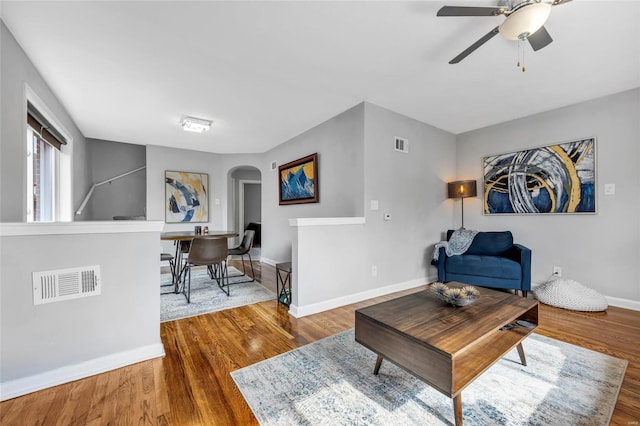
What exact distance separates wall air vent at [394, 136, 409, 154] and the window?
3908 mm

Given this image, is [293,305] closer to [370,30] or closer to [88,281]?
[88,281]

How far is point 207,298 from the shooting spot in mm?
3209

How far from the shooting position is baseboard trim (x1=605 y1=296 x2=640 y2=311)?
2.78 m

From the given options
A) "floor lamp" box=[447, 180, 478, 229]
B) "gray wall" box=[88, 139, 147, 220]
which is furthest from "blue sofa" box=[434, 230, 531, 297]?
"gray wall" box=[88, 139, 147, 220]

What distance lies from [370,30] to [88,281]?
8.63ft

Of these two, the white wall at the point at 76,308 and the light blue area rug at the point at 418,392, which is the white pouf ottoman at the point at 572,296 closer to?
the light blue area rug at the point at 418,392

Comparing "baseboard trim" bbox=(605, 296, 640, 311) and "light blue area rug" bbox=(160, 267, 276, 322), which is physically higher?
"baseboard trim" bbox=(605, 296, 640, 311)

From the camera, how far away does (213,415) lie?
1.36m

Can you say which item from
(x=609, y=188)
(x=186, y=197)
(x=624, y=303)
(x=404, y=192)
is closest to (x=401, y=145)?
(x=404, y=192)

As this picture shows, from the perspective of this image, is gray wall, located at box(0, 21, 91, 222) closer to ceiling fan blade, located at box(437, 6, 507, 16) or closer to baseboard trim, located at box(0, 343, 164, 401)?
baseboard trim, located at box(0, 343, 164, 401)

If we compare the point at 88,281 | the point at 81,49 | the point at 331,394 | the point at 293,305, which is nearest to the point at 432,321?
the point at 331,394

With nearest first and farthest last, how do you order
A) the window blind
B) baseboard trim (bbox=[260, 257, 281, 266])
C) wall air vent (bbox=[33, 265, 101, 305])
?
wall air vent (bbox=[33, 265, 101, 305]) < the window blind < baseboard trim (bbox=[260, 257, 281, 266])

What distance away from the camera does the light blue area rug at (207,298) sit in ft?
9.21

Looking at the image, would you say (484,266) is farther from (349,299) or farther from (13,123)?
(13,123)
